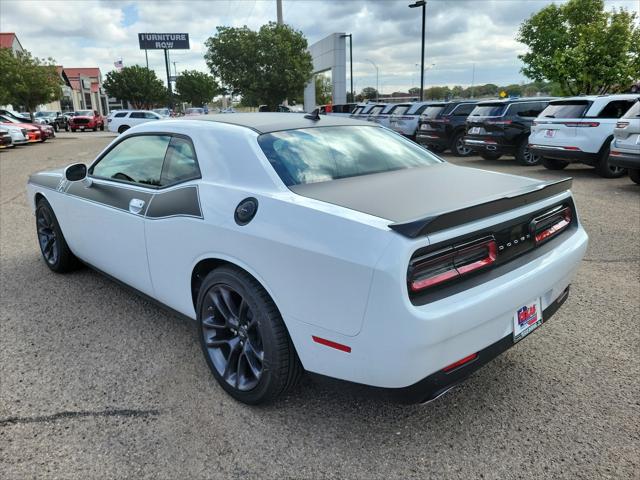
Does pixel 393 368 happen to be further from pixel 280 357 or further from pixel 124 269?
pixel 124 269

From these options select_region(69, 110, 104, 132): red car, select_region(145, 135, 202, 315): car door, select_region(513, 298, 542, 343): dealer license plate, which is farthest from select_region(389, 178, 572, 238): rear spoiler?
select_region(69, 110, 104, 132): red car

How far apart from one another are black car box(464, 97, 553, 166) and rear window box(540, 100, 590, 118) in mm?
1687

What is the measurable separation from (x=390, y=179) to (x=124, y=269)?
2024 mm

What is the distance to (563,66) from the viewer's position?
23.3 meters

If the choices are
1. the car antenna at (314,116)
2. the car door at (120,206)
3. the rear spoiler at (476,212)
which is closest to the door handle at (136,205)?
the car door at (120,206)

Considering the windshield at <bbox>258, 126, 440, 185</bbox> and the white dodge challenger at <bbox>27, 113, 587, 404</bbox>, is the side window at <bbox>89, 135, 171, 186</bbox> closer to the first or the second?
the white dodge challenger at <bbox>27, 113, 587, 404</bbox>

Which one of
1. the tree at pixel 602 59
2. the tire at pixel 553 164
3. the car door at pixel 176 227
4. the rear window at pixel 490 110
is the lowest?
the tire at pixel 553 164

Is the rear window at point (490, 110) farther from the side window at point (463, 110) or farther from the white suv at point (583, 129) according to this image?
the white suv at point (583, 129)

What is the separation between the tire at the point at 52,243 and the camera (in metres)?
4.62

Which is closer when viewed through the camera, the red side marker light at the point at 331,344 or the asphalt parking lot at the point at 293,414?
the red side marker light at the point at 331,344

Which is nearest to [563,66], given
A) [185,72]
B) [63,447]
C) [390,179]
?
[390,179]

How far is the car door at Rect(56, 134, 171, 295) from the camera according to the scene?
3.33 metres

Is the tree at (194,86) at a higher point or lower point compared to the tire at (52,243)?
higher

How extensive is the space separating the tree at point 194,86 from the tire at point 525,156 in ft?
233
